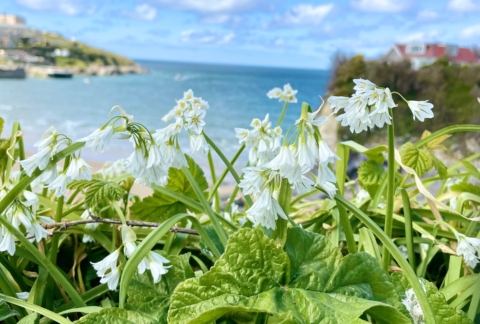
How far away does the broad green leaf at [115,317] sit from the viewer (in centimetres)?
44

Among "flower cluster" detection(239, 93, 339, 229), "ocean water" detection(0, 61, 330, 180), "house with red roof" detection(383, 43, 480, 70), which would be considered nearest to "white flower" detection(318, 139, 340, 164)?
"flower cluster" detection(239, 93, 339, 229)

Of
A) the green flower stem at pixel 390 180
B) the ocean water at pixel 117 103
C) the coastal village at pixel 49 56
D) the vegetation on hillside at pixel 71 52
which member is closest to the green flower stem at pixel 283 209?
the green flower stem at pixel 390 180

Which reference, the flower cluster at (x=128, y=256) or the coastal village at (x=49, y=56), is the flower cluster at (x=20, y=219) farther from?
the coastal village at (x=49, y=56)

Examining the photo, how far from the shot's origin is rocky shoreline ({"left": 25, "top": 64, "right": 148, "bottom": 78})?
33.0 meters

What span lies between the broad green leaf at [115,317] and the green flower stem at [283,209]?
0.17 metres

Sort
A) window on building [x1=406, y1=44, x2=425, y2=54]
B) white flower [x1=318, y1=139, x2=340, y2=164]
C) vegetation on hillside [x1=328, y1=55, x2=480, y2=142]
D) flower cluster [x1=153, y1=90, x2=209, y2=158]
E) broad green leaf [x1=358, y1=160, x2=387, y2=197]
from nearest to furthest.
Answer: white flower [x1=318, y1=139, x2=340, y2=164]
flower cluster [x1=153, y1=90, x2=209, y2=158]
broad green leaf [x1=358, y1=160, x2=387, y2=197]
vegetation on hillside [x1=328, y1=55, x2=480, y2=142]
window on building [x1=406, y1=44, x2=425, y2=54]

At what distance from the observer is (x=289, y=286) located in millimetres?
461

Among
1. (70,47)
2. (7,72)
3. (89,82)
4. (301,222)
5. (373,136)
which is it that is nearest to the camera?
(301,222)

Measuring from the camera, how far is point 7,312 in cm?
50

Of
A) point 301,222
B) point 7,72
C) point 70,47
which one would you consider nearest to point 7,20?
point 70,47

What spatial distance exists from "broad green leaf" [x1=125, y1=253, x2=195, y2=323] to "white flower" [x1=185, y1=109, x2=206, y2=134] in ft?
0.56

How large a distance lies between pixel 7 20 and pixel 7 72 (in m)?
21.0

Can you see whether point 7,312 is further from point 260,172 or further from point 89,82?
point 89,82

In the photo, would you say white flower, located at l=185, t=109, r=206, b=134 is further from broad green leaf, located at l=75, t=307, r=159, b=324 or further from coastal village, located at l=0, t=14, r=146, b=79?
coastal village, located at l=0, t=14, r=146, b=79
